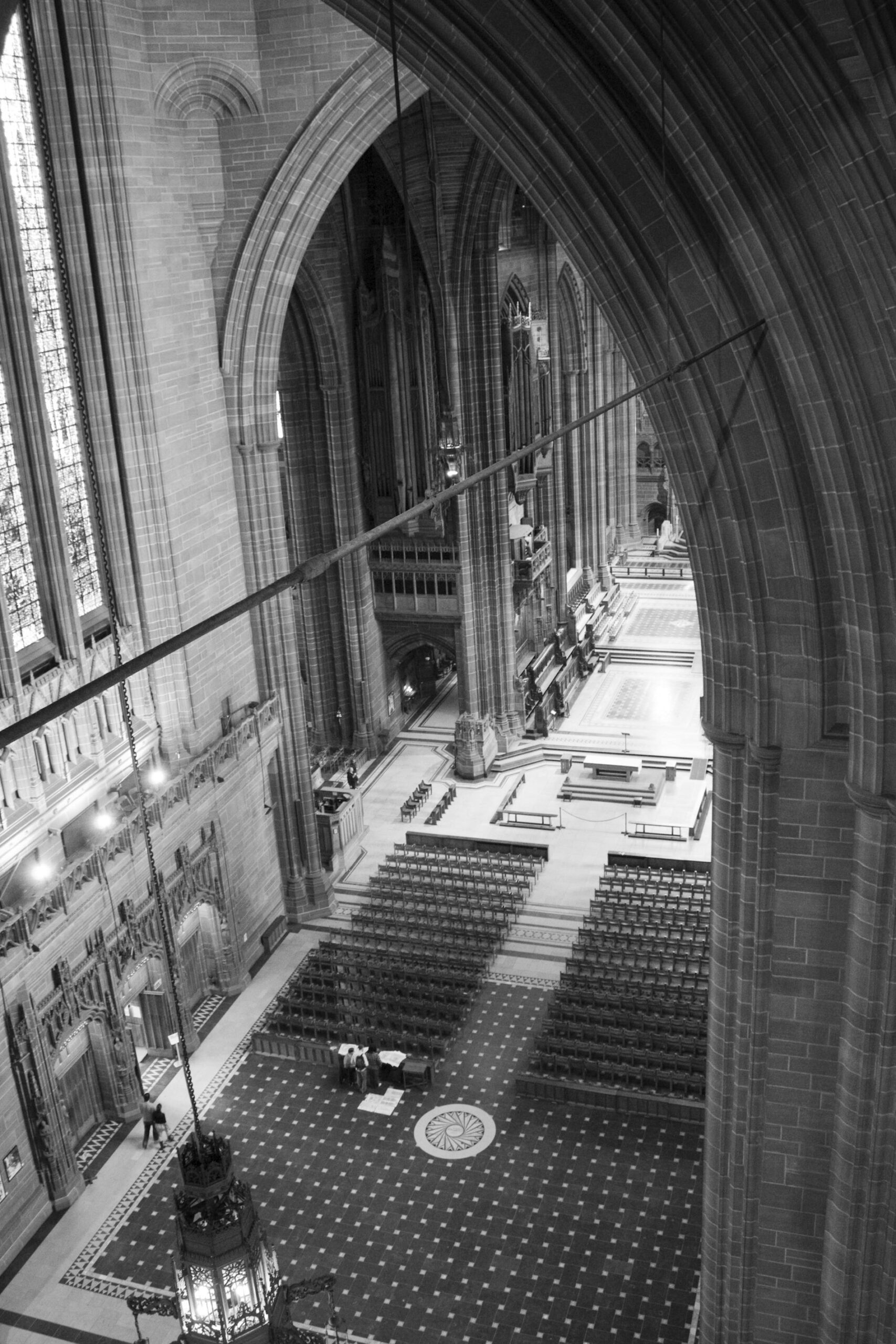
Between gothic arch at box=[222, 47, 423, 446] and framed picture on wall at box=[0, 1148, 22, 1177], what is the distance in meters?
10.7

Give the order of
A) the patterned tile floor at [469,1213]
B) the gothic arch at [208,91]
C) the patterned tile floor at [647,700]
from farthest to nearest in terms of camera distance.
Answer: the patterned tile floor at [647,700], the gothic arch at [208,91], the patterned tile floor at [469,1213]

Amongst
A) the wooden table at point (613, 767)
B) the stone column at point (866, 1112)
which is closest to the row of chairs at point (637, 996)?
the wooden table at point (613, 767)

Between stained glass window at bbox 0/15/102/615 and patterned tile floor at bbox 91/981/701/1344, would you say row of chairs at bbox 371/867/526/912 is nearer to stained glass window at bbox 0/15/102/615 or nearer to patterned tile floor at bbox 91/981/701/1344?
patterned tile floor at bbox 91/981/701/1344

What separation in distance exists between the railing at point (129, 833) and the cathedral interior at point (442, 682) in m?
0.08

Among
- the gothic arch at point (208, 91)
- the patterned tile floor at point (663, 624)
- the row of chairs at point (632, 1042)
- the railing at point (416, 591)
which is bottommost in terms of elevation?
the row of chairs at point (632, 1042)

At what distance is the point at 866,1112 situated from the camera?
9242 mm

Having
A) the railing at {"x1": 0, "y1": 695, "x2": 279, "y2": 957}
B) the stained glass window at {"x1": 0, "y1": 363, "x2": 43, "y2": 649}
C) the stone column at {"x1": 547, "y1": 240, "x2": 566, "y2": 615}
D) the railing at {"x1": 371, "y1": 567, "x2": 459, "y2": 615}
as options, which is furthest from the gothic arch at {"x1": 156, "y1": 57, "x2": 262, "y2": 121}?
the stone column at {"x1": 547, "y1": 240, "x2": 566, "y2": 615}

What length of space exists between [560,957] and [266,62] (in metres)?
14.3

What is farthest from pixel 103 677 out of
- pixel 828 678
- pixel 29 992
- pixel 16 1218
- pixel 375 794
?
pixel 375 794

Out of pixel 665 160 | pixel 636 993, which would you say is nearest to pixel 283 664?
pixel 636 993

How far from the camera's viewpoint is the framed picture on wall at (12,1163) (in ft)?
50.3

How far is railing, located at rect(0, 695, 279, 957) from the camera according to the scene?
15297 millimetres

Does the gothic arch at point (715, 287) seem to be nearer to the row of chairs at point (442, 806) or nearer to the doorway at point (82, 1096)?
the doorway at point (82, 1096)

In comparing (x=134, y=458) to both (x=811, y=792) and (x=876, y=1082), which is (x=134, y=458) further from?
(x=876, y=1082)
